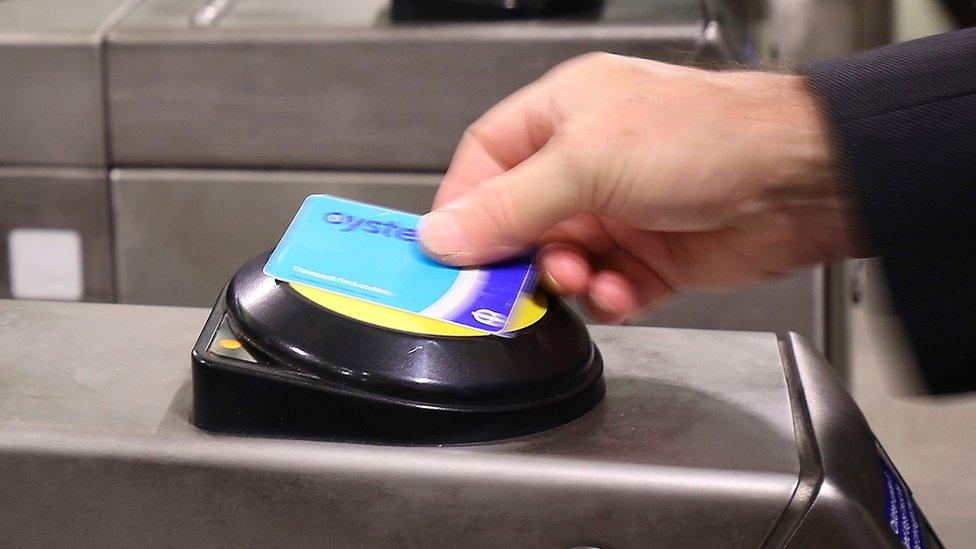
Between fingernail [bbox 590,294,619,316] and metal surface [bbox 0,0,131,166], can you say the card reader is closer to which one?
fingernail [bbox 590,294,619,316]

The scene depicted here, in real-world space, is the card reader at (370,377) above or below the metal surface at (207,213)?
above

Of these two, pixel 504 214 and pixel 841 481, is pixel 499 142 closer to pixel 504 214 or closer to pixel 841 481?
pixel 504 214

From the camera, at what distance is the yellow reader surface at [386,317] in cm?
39

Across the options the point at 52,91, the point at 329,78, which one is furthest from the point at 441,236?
the point at 52,91

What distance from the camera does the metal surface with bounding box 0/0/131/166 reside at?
0.90 m

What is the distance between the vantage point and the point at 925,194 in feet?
1.40

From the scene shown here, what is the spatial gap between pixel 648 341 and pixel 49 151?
64cm

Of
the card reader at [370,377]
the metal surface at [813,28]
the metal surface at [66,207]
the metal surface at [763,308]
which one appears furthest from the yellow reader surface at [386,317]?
the metal surface at [813,28]

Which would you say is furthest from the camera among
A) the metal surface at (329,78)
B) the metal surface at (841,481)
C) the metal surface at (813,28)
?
the metal surface at (813,28)

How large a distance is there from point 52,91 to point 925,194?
2.41ft

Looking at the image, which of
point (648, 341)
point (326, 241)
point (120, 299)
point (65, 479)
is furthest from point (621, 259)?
point (120, 299)

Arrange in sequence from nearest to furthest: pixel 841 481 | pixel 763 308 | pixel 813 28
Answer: pixel 841 481 < pixel 763 308 < pixel 813 28

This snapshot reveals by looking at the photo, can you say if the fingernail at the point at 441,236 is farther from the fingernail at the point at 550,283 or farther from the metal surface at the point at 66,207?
the metal surface at the point at 66,207

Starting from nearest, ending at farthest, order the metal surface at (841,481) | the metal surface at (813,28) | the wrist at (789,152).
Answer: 1. the metal surface at (841,481)
2. the wrist at (789,152)
3. the metal surface at (813,28)
